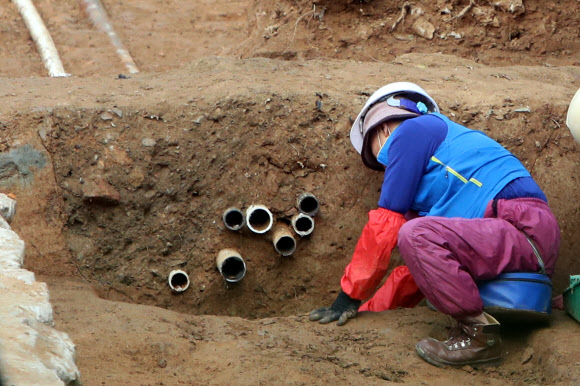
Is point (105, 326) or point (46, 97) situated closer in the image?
point (105, 326)

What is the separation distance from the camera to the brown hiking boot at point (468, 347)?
3.07 m

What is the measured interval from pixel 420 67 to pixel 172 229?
2.30 metres

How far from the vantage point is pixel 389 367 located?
10.2ft

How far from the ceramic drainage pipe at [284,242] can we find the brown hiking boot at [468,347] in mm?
1359

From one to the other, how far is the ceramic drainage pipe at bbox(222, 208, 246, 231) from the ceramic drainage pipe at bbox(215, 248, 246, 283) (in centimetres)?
15

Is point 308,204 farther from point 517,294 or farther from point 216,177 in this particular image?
point 517,294

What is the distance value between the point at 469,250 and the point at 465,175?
17.3 inches

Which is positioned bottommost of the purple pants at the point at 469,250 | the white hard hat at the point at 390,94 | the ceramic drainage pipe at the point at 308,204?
the ceramic drainage pipe at the point at 308,204

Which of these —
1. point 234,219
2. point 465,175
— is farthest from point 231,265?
point 465,175

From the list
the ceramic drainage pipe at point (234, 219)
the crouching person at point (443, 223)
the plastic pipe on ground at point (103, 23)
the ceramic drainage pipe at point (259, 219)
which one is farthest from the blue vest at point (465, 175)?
the plastic pipe on ground at point (103, 23)

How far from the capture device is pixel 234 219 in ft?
14.4

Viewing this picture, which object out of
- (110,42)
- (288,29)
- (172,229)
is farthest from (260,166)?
(110,42)

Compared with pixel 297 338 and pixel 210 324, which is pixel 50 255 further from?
pixel 297 338

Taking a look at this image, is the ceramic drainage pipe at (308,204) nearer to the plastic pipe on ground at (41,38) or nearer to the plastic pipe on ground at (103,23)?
the plastic pipe on ground at (41,38)
